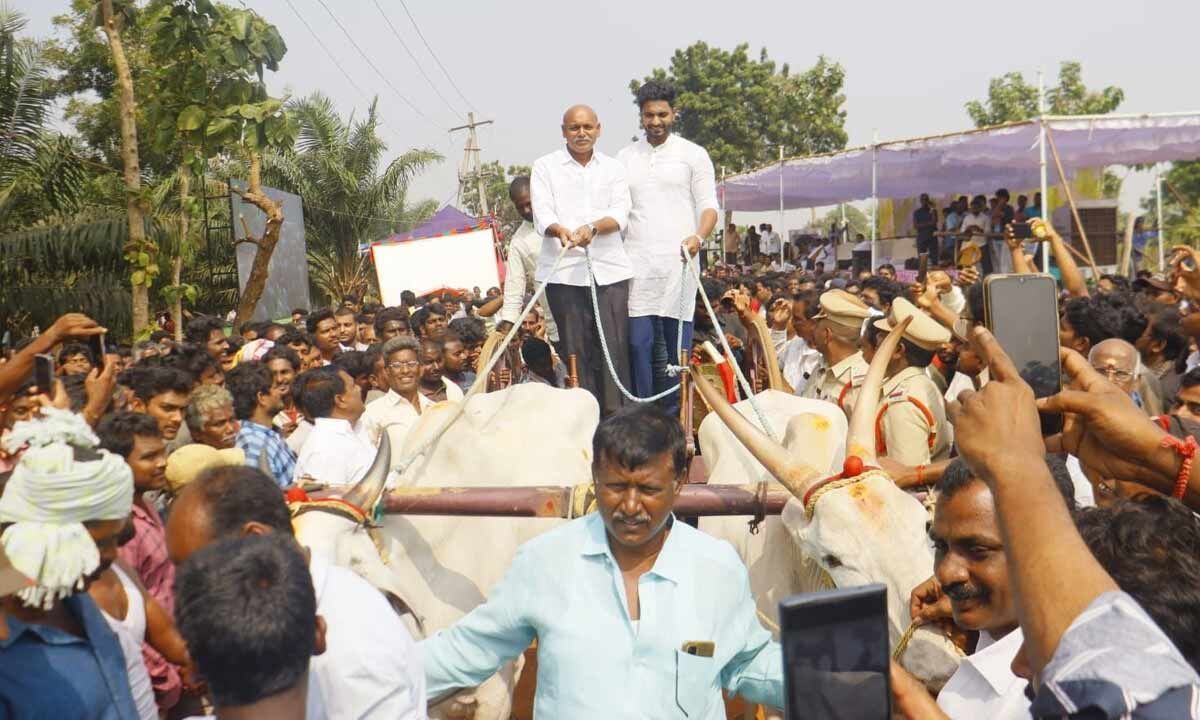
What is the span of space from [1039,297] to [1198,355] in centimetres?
516

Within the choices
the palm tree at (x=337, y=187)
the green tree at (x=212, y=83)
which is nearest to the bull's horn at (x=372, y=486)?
the green tree at (x=212, y=83)

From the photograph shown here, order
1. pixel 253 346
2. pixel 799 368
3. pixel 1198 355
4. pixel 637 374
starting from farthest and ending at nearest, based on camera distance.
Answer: pixel 253 346, pixel 799 368, pixel 1198 355, pixel 637 374

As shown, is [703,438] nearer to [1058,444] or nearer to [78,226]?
[1058,444]

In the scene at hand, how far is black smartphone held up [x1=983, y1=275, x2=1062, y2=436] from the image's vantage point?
2.49 m

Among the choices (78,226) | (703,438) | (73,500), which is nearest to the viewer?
(73,500)

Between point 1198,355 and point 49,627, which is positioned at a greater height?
point 49,627

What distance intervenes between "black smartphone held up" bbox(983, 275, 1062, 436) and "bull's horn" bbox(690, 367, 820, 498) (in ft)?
4.51

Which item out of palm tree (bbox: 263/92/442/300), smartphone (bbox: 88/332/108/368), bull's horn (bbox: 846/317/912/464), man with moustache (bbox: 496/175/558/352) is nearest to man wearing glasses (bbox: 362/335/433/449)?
man with moustache (bbox: 496/175/558/352)

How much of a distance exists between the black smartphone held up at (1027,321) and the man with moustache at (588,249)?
156 inches

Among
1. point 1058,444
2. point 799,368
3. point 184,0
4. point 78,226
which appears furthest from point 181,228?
point 1058,444

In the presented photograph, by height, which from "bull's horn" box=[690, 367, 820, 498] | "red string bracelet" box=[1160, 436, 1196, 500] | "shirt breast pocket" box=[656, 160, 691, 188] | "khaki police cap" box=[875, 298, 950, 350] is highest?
"shirt breast pocket" box=[656, 160, 691, 188]

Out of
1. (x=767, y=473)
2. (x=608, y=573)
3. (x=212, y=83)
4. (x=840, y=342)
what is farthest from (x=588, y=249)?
(x=212, y=83)

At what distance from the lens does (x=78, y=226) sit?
16516 mm

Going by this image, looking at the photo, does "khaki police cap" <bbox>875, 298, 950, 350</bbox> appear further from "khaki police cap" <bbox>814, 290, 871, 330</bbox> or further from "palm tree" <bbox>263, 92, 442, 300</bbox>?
"palm tree" <bbox>263, 92, 442, 300</bbox>
